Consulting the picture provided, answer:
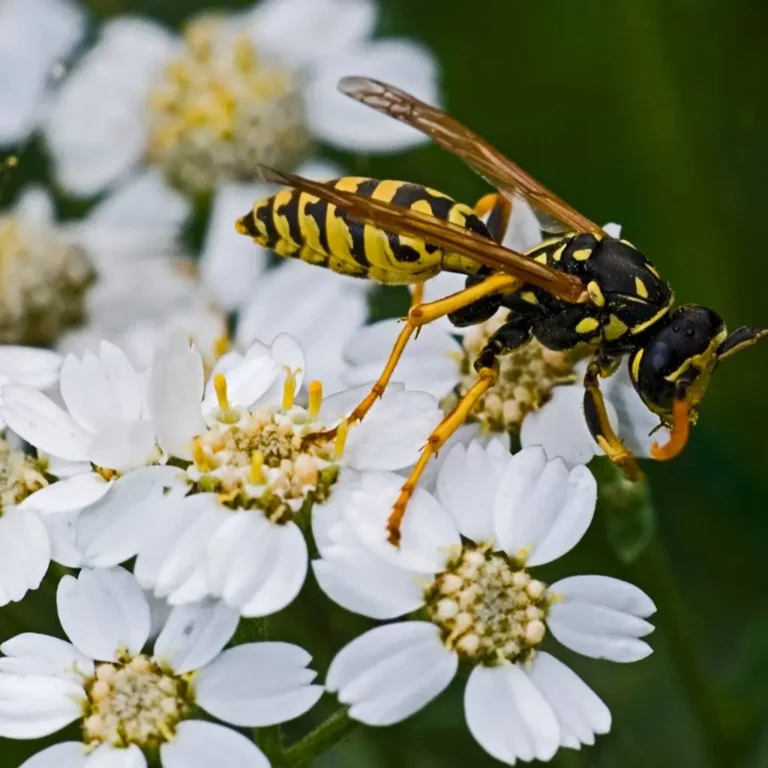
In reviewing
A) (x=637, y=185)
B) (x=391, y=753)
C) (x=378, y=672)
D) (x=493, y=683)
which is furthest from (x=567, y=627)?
(x=637, y=185)

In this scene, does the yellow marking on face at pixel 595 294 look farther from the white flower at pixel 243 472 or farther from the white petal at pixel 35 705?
the white petal at pixel 35 705

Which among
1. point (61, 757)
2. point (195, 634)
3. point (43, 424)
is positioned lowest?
point (61, 757)

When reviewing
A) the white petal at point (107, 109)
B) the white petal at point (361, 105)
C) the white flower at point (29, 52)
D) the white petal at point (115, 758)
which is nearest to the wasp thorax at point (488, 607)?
the white petal at point (115, 758)

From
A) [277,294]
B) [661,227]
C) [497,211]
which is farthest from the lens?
[661,227]

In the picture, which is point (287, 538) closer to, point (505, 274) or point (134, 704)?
point (134, 704)

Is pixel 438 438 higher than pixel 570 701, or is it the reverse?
pixel 438 438

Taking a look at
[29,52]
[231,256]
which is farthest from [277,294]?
[29,52]
